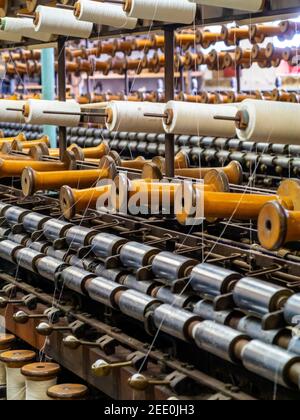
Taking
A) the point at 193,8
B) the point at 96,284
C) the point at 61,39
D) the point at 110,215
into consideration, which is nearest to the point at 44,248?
the point at 110,215

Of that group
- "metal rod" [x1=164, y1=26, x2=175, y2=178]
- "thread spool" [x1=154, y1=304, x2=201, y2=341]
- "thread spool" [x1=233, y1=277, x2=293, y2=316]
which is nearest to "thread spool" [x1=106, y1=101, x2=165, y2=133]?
"metal rod" [x1=164, y1=26, x2=175, y2=178]

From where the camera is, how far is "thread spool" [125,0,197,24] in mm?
2320

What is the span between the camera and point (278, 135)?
74.1 inches

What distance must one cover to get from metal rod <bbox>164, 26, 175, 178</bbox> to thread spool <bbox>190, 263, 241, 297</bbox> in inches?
33.4

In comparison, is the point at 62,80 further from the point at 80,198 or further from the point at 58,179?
the point at 80,198

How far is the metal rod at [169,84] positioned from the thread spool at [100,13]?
0.15 m

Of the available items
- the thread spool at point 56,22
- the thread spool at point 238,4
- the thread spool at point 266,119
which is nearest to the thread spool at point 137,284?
the thread spool at point 266,119

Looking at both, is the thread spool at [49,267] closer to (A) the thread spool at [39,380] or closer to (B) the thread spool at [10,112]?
(A) the thread spool at [39,380]

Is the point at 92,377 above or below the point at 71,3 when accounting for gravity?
below

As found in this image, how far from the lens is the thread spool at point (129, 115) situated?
8.11 feet

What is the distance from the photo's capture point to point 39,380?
2186 millimetres

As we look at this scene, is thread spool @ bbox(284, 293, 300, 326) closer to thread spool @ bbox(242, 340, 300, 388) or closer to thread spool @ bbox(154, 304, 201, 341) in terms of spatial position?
thread spool @ bbox(242, 340, 300, 388)

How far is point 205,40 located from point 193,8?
294cm
